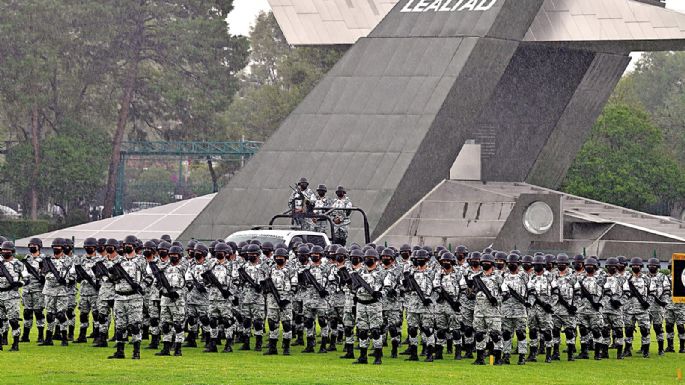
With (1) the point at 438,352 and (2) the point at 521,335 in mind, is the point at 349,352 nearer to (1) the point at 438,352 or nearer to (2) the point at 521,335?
(1) the point at 438,352

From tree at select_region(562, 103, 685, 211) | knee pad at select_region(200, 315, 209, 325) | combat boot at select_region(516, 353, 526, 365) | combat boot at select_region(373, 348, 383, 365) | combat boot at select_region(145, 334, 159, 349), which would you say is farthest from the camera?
tree at select_region(562, 103, 685, 211)

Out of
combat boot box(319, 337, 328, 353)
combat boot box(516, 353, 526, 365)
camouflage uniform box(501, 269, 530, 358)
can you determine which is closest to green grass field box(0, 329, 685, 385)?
combat boot box(516, 353, 526, 365)

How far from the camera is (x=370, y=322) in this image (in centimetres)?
2492

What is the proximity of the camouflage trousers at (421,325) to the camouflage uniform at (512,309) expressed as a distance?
116 centimetres

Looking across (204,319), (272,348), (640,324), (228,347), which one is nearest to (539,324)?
(640,324)

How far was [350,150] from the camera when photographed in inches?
1841

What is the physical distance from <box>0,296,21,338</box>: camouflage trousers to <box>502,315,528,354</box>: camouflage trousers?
7941mm

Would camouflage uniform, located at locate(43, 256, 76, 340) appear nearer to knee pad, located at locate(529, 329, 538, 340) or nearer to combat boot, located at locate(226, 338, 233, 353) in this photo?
combat boot, located at locate(226, 338, 233, 353)

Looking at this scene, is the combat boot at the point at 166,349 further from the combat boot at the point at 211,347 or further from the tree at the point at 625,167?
the tree at the point at 625,167

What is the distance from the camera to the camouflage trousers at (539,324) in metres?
26.1

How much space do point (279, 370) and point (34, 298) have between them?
6.14m

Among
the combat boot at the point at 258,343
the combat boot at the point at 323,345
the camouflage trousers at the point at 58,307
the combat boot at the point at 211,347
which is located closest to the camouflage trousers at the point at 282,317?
the combat boot at the point at 258,343

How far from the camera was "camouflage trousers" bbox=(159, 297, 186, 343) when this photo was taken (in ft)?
83.6

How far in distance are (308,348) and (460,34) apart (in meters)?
22.6
